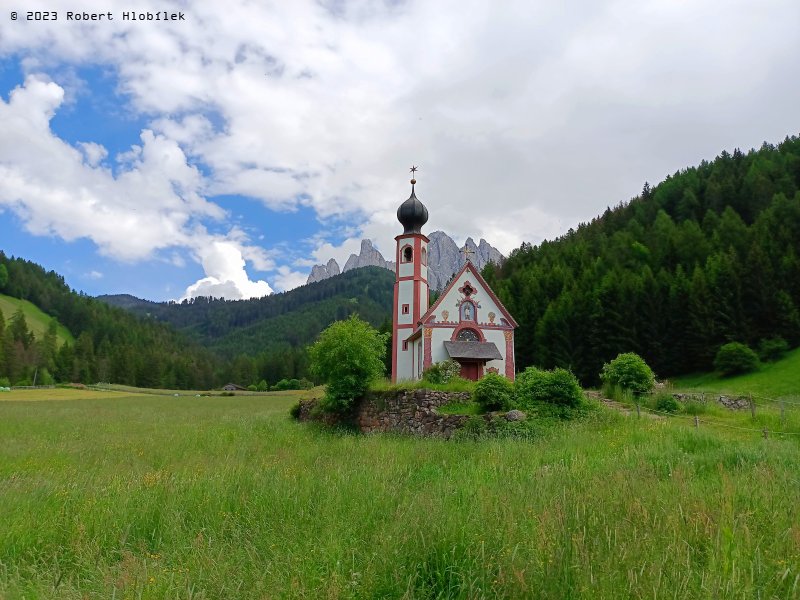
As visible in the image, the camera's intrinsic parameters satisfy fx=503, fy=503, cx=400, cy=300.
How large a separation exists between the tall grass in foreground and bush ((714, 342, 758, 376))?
1330 inches

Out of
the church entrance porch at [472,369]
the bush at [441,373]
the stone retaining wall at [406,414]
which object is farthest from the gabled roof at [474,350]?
the stone retaining wall at [406,414]

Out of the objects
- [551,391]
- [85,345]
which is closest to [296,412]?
[551,391]

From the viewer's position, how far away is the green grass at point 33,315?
127 metres

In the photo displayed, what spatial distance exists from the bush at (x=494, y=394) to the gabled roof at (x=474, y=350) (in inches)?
521

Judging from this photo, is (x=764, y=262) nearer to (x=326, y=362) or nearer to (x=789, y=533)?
(x=326, y=362)

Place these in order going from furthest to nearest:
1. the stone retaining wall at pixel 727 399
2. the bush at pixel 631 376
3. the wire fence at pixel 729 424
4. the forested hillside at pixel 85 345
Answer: the forested hillside at pixel 85 345 → the bush at pixel 631 376 → the stone retaining wall at pixel 727 399 → the wire fence at pixel 729 424

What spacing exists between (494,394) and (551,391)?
1.96 metres

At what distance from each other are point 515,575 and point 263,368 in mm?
119454

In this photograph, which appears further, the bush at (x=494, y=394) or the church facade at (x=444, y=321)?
the church facade at (x=444, y=321)

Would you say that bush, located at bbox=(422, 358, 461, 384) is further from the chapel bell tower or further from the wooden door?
the chapel bell tower

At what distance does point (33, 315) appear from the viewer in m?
136

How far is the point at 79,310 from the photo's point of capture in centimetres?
13850

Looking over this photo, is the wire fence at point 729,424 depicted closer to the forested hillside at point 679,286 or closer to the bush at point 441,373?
the bush at point 441,373

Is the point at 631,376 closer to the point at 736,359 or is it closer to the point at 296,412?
the point at 296,412
